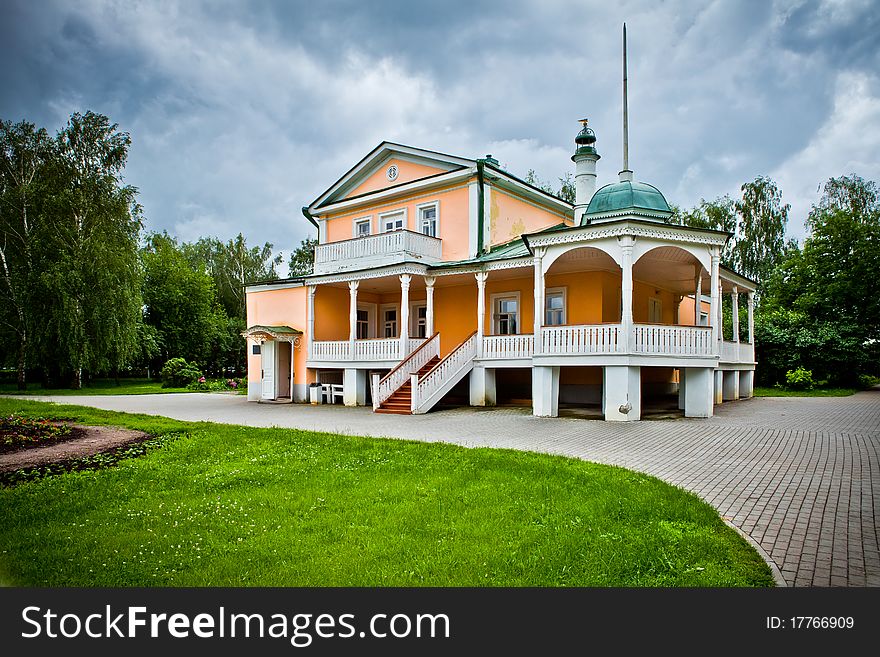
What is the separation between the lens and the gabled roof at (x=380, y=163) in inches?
758

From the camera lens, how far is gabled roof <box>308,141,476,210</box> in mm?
19250

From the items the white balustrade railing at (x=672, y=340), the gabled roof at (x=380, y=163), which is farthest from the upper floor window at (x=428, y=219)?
the white balustrade railing at (x=672, y=340)

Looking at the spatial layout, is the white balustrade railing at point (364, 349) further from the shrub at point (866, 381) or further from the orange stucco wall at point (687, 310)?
the shrub at point (866, 381)

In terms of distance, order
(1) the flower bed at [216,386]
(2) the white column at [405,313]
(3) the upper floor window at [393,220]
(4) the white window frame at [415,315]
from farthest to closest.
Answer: (1) the flower bed at [216,386], (4) the white window frame at [415,315], (3) the upper floor window at [393,220], (2) the white column at [405,313]

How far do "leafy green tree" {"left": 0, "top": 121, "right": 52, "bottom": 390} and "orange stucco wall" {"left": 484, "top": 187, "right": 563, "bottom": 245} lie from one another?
1610cm

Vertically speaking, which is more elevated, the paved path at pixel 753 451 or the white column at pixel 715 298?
the white column at pixel 715 298

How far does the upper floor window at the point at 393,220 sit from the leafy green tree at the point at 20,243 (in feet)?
40.4

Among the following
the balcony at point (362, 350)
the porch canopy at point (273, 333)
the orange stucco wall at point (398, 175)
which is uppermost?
the orange stucco wall at point (398, 175)

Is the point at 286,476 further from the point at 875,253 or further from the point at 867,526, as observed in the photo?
the point at 875,253

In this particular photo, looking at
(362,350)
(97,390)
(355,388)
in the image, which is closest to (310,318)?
(362,350)

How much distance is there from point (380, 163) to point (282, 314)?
22.7 ft

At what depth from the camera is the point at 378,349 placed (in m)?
18.2

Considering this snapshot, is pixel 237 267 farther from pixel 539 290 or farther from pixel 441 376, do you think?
pixel 539 290

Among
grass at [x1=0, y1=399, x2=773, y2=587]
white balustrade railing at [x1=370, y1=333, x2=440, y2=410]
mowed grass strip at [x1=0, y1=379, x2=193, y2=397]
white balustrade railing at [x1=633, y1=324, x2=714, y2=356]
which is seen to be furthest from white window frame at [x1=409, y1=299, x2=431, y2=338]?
mowed grass strip at [x1=0, y1=379, x2=193, y2=397]
